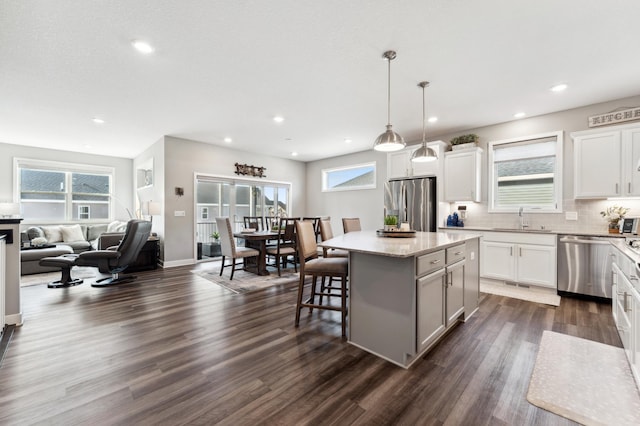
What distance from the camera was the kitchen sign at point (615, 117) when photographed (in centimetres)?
360

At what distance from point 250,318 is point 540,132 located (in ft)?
16.8

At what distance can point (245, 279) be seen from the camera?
469 cm

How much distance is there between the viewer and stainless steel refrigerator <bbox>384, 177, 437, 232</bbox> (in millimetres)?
5020

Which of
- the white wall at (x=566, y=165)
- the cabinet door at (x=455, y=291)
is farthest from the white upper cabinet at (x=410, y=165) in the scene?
the cabinet door at (x=455, y=291)

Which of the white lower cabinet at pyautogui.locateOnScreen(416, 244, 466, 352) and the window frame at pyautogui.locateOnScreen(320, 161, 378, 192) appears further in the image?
the window frame at pyautogui.locateOnScreen(320, 161, 378, 192)

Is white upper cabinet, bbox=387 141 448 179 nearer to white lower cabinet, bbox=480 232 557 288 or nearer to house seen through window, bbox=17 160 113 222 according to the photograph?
white lower cabinet, bbox=480 232 557 288

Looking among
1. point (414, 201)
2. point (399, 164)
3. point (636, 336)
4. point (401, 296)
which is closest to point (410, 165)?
point (399, 164)

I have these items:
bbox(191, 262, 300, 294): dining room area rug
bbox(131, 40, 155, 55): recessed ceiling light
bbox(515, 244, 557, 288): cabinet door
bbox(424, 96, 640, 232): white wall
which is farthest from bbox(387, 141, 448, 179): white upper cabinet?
bbox(131, 40, 155, 55): recessed ceiling light

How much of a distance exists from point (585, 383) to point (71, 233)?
→ 29.5 ft

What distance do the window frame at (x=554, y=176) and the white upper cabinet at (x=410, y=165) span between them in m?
0.81

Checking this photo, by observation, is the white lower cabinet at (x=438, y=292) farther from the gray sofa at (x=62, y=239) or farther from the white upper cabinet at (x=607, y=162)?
the gray sofa at (x=62, y=239)

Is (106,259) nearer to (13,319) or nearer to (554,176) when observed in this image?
(13,319)

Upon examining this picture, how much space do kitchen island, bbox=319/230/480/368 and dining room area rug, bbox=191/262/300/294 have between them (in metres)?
2.25

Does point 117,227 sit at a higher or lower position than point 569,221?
lower
